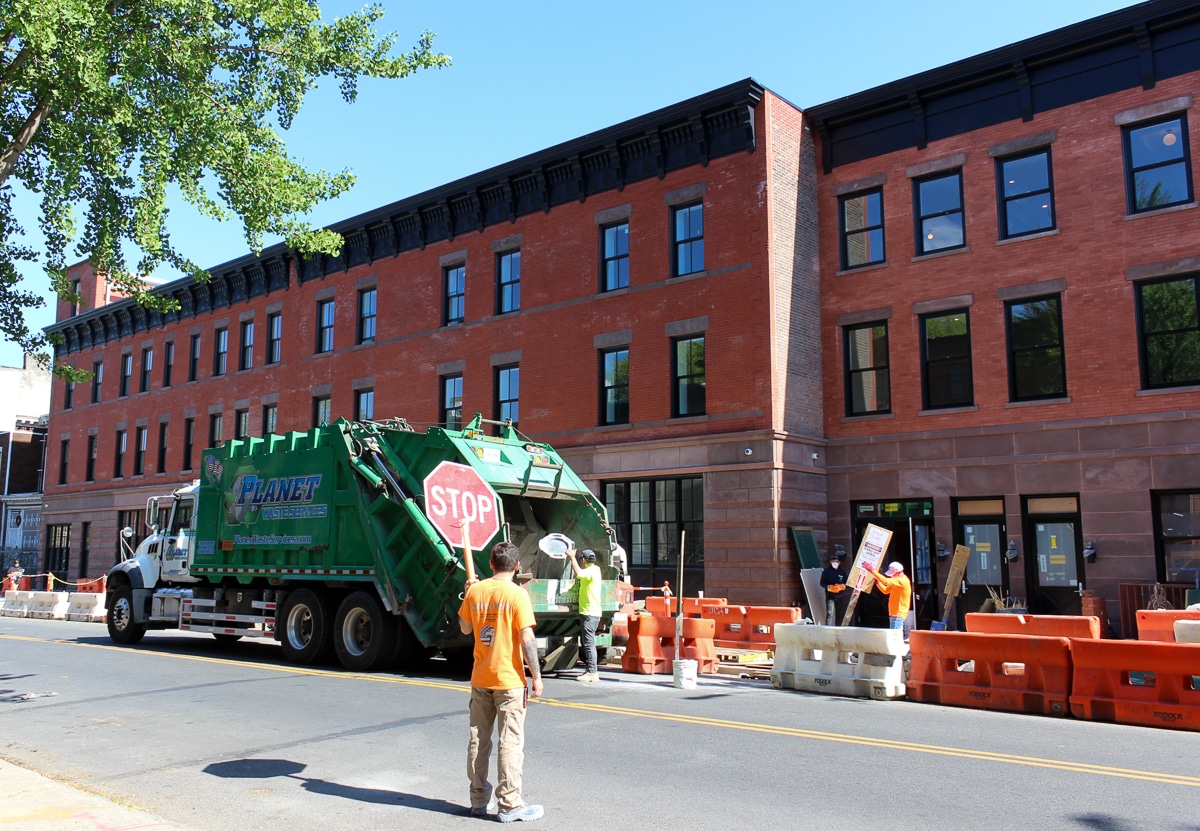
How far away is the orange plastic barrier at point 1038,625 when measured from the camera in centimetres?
1294

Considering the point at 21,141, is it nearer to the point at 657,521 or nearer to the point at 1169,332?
the point at 657,521

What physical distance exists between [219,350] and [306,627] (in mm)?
23853

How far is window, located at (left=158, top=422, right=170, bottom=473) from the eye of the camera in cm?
3811

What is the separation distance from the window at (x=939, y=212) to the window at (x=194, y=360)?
27433mm

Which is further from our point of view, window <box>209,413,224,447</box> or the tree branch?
window <box>209,413,224,447</box>

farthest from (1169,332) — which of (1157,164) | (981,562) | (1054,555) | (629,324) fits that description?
(629,324)

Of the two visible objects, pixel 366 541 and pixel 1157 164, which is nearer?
pixel 366 541

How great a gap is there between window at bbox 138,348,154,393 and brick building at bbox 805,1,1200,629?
2904 centimetres

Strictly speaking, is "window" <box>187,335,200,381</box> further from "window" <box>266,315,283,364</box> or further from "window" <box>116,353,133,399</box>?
"window" <box>266,315,283,364</box>

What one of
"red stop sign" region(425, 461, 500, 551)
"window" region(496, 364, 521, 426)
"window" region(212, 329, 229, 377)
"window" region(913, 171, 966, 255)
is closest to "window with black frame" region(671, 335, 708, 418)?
"window" region(496, 364, 521, 426)

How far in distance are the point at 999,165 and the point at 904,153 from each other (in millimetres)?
2037

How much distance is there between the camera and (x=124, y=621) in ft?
62.0

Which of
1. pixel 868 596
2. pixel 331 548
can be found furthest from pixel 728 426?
pixel 331 548

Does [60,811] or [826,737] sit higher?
[60,811]
